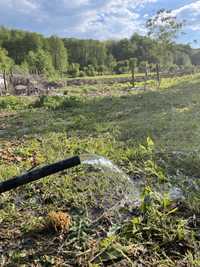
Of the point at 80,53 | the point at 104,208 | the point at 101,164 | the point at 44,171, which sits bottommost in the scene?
the point at 104,208

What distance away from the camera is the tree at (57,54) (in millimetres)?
42031

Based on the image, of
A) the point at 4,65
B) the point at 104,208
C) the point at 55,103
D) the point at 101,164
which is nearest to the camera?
the point at 104,208

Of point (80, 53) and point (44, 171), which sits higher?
point (80, 53)

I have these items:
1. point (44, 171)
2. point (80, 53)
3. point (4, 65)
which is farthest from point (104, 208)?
point (80, 53)

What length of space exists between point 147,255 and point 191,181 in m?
1.07

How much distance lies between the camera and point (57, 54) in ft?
144

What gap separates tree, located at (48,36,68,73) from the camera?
42031mm

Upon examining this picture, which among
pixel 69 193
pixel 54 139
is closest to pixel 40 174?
pixel 69 193

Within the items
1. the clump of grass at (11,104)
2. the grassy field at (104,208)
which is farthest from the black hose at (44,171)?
the clump of grass at (11,104)

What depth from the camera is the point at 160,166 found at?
109 inches

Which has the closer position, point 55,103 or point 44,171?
point 44,171

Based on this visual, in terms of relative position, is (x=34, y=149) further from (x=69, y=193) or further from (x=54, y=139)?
(x=69, y=193)

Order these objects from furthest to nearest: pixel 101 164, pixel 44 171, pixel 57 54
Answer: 1. pixel 57 54
2. pixel 101 164
3. pixel 44 171

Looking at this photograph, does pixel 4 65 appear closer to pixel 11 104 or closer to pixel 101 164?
pixel 11 104
